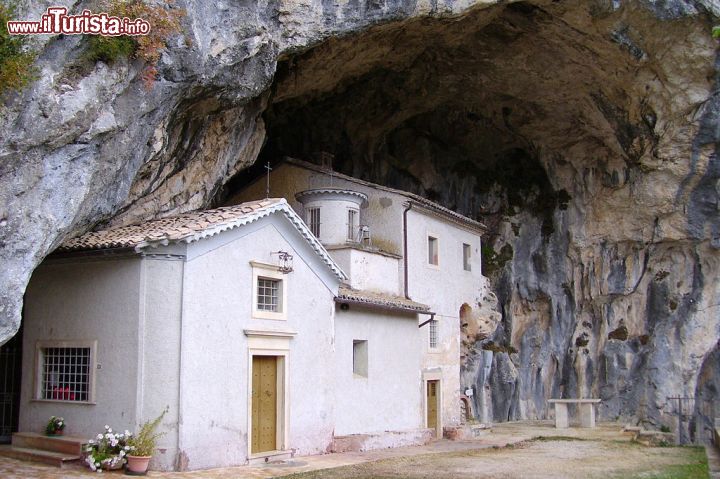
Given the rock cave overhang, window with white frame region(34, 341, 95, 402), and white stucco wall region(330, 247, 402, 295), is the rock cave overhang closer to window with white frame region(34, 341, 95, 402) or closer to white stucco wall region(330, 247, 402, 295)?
white stucco wall region(330, 247, 402, 295)

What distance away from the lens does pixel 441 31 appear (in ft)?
75.1

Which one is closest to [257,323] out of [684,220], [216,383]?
[216,383]

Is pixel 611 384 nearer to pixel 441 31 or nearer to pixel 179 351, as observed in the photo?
pixel 441 31

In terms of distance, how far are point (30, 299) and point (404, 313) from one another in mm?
10722

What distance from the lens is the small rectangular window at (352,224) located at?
24.5 meters

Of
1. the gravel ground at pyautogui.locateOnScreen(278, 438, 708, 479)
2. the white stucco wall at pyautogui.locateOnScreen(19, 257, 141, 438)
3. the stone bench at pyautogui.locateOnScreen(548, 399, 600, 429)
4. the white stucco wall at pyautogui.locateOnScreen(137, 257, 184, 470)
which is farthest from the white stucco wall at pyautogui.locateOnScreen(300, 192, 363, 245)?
the stone bench at pyautogui.locateOnScreen(548, 399, 600, 429)

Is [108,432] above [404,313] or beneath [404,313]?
beneath

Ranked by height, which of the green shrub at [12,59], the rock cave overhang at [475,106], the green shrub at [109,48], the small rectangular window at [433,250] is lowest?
the small rectangular window at [433,250]

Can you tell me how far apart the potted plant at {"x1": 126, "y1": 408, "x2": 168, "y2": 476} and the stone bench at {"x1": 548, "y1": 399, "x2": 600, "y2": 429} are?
17143 millimetres

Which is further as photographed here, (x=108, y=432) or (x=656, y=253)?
(x=656, y=253)

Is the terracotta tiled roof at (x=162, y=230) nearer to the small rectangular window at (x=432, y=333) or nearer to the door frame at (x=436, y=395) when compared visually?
the door frame at (x=436, y=395)

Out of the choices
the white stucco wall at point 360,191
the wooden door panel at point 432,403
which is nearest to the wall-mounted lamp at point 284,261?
the white stucco wall at point 360,191

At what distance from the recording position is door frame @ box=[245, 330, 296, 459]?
58.1 feet

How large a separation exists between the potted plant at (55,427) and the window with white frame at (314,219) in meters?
10.0
